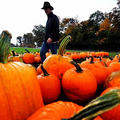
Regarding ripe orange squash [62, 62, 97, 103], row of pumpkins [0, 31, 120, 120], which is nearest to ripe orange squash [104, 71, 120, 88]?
row of pumpkins [0, 31, 120, 120]

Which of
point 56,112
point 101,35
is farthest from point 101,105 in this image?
point 101,35

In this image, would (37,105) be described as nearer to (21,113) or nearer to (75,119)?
(21,113)

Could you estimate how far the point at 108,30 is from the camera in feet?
68.9

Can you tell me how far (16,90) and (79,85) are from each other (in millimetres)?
562

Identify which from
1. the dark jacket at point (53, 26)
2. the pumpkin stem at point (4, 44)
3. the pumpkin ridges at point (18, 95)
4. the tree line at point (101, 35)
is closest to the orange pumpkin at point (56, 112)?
the pumpkin ridges at point (18, 95)

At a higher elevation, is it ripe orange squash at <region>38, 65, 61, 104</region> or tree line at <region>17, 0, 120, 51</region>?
tree line at <region>17, 0, 120, 51</region>

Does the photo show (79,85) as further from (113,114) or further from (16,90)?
(16,90)

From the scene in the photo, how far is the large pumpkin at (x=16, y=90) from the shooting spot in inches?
30.7

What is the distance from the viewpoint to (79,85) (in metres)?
1.21

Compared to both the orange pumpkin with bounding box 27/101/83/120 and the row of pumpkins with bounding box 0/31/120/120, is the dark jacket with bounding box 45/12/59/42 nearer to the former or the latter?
the row of pumpkins with bounding box 0/31/120/120

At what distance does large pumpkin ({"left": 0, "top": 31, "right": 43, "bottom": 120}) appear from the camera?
78 cm

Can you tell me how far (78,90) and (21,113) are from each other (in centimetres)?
55

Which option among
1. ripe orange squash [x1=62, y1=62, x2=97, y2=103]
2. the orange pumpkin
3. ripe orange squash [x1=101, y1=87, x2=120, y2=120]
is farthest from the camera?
ripe orange squash [x1=62, y1=62, x2=97, y2=103]

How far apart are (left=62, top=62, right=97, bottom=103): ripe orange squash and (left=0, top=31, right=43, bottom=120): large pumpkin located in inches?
14.9
